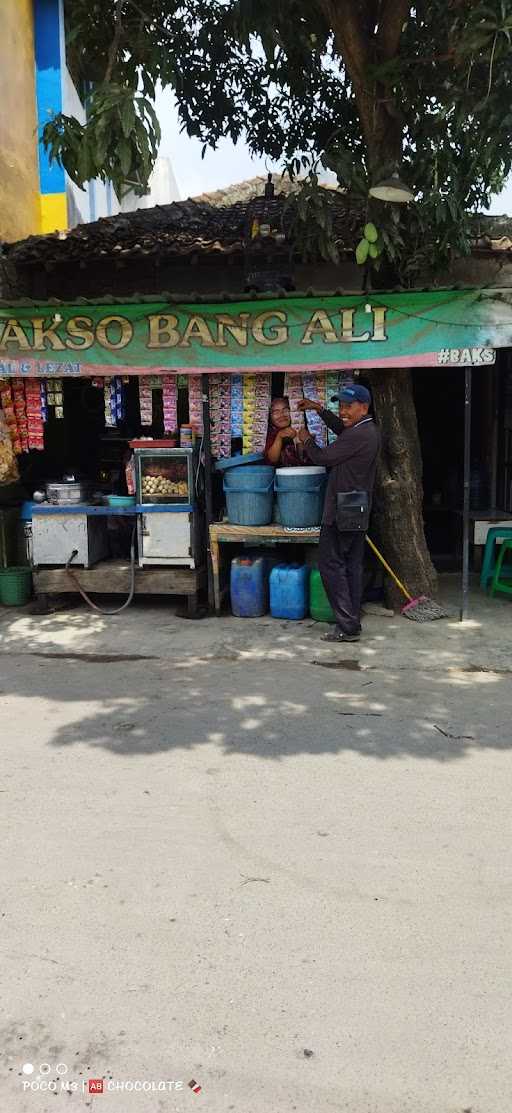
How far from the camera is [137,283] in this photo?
32.0 ft

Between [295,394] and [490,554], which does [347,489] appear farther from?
[490,554]

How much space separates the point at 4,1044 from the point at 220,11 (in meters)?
9.28

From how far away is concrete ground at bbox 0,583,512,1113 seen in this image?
2418 millimetres

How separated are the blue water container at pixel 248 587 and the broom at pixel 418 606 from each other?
106 centimetres

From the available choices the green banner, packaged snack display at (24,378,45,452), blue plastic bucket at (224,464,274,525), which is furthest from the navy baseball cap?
packaged snack display at (24,378,45,452)

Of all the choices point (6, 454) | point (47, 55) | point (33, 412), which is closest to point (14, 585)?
point (6, 454)

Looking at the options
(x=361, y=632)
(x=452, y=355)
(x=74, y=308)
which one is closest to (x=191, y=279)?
(x=74, y=308)

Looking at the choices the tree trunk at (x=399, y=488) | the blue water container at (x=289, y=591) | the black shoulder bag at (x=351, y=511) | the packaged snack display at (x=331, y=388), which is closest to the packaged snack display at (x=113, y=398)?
the packaged snack display at (x=331, y=388)

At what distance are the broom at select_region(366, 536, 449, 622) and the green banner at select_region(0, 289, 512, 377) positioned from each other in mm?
1741

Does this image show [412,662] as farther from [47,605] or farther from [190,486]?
[47,605]

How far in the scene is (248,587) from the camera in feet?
25.3

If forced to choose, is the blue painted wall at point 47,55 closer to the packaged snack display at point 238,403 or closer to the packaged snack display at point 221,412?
the packaged snack display at point 221,412

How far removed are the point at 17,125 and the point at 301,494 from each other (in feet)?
20.6

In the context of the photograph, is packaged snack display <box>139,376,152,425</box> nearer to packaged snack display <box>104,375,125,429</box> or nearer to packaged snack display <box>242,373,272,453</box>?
packaged snack display <box>104,375,125,429</box>
